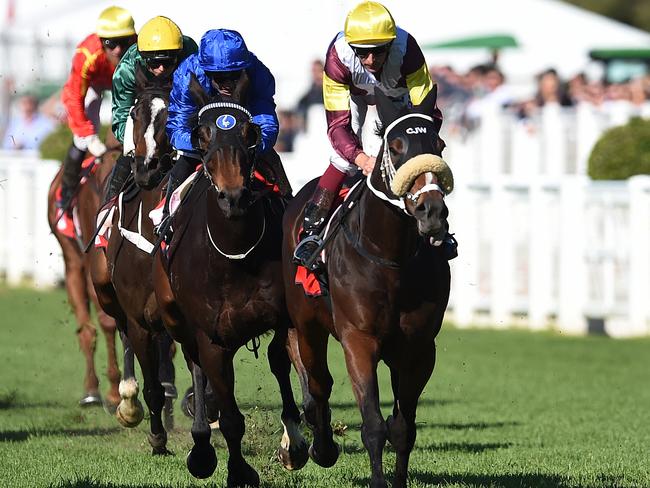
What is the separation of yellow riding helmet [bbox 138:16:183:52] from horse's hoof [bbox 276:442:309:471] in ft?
7.92

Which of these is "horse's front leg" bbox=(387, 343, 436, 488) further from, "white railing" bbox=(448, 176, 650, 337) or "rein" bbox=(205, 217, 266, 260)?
"white railing" bbox=(448, 176, 650, 337)

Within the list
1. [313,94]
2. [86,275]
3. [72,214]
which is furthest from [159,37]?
[313,94]

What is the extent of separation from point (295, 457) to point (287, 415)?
28 centimetres

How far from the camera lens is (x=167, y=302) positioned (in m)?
8.17

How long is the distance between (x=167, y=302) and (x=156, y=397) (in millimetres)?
807

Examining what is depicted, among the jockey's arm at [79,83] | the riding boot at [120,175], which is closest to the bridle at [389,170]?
the riding boot at [120,175]

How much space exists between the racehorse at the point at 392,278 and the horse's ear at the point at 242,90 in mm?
886

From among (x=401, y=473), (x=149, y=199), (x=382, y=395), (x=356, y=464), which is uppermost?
(x=149, y=199)

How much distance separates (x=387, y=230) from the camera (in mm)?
6770

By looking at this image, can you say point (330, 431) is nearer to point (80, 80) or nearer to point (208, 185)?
point (208, 185)

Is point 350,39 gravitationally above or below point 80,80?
above

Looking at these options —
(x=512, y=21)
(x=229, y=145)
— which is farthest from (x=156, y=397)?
(x=512, y=21)

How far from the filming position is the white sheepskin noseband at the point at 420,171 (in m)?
6.23

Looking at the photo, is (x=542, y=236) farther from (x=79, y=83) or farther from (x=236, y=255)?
(x=236, y=255)
